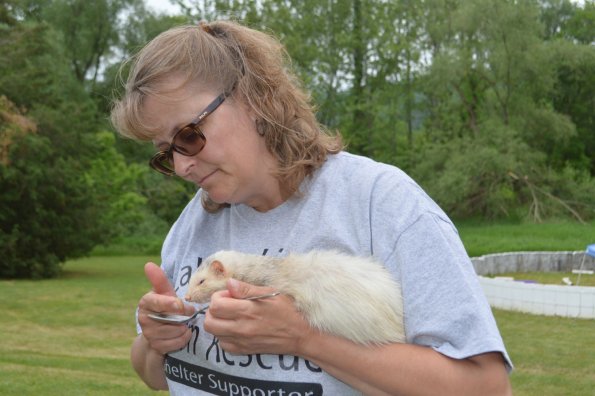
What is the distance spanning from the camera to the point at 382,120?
45.5 meters

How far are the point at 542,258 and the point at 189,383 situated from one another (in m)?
22.0

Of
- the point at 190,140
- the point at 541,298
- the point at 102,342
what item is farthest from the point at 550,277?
the point at 190,140

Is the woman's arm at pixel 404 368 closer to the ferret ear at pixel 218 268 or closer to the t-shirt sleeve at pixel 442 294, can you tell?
the t-shirt sleeve at pixel 442 294

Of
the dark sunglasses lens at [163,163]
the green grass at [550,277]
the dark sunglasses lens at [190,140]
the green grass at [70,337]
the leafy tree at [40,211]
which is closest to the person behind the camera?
the dark sunglasses lens at [190,140]

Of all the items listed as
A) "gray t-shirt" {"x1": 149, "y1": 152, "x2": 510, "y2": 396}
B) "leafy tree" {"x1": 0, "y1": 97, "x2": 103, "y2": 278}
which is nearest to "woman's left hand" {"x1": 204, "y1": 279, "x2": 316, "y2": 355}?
"gray t-shirt" {"x1": 149, "y1": 152, "x2": 510, "y2": 396}

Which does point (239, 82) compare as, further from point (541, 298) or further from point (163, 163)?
Answer: point (541, 298)

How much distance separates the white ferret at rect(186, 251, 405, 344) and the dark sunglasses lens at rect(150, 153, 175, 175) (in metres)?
0.49

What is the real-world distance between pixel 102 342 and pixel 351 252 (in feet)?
42.3

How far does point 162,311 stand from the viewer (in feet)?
8.63

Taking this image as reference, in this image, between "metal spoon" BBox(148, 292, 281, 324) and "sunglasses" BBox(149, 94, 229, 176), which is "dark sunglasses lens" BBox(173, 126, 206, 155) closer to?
"sunglasses" BBox(149, 94, 229, 176)

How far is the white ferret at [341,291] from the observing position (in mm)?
2332

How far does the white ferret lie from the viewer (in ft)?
7.65

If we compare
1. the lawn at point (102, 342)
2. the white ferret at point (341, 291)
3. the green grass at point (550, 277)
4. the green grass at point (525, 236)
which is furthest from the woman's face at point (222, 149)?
the green grass at point (525, 236)

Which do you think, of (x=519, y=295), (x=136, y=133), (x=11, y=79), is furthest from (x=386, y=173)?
(x=11, y=79)
